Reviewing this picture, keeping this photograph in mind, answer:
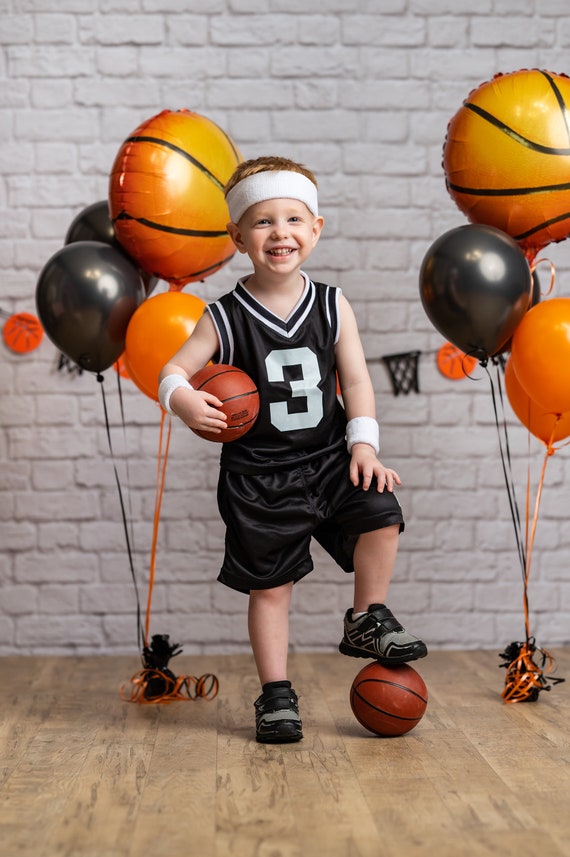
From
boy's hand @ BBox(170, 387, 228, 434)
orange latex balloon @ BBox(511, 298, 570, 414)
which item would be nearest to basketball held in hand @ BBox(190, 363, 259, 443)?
boy's hand @ BBox(170, 387, 228, 434)

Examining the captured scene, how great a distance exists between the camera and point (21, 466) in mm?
2924

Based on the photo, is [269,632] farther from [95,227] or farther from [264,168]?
[95,227]

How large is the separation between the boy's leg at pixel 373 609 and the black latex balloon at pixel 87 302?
26.9 inches

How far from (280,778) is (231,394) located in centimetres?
67

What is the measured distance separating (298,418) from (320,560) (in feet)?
3.16

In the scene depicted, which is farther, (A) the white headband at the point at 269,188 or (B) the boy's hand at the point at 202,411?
(A) the white headband at the point at 269,188

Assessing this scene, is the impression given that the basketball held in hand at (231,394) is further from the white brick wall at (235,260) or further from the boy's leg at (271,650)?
the white brick wall at (235,260)

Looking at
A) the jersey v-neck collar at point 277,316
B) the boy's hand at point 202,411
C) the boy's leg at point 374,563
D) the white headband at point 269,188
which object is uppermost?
the white headband at point 269,188

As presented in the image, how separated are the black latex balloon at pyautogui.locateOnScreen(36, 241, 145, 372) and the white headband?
0.33m

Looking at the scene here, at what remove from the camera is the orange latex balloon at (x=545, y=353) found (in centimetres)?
207

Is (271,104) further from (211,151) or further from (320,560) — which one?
(320,560)

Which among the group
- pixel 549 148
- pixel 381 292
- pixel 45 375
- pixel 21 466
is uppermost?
pixel 549 148

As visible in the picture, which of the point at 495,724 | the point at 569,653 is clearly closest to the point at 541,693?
the point at 495,724

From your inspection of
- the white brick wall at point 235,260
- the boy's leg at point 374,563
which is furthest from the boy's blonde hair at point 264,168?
the white brick wall at point 235,260
